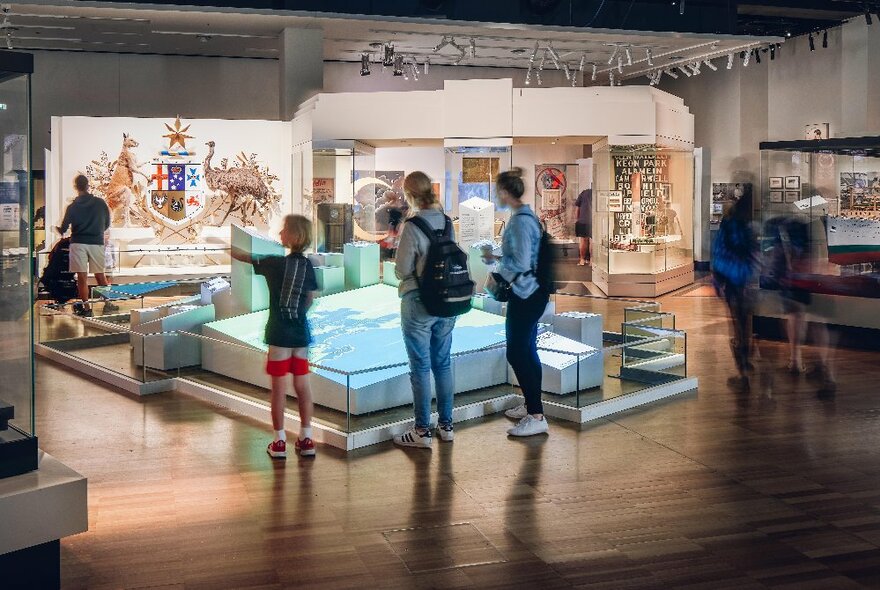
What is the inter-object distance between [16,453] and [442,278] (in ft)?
8.04

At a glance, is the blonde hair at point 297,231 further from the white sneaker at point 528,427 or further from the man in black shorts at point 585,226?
the man in black shorts at point 585,226

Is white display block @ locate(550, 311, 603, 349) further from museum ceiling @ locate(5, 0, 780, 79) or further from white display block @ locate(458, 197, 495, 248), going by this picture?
museum ceiling @ locate(5, 0, 780, 79)

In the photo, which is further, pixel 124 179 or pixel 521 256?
pixel 124 179

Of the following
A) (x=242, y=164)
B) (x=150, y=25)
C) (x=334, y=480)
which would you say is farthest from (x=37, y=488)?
(x=150, y=25)

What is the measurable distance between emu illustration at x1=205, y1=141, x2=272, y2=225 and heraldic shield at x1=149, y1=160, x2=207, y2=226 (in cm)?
15

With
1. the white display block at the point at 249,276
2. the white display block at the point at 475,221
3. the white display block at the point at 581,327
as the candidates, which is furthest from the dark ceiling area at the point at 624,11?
the white display block at the point at 581,327

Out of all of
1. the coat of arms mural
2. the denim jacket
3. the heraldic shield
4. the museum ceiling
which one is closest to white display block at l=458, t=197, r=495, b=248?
the museum ceiling

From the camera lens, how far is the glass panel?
3791 millimetres

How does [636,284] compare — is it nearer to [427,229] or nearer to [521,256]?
[521,256]

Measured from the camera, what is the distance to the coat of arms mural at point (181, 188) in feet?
48.5

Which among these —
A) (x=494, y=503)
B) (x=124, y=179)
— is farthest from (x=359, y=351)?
(x=124, y=179)

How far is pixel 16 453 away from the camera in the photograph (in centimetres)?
378

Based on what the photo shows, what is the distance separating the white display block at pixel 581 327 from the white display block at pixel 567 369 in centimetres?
19

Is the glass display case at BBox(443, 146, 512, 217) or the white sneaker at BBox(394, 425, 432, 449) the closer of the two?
the white sneaker at BBox(394, 425, 432, 449)
